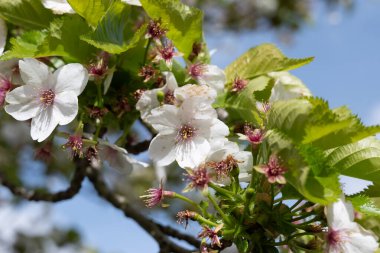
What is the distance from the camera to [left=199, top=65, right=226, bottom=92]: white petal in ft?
5.26

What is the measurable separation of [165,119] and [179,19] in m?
0.33

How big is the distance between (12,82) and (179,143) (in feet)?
1.66

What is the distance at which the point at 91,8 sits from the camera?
1.48 metres

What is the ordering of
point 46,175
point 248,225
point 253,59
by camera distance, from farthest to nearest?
point 46,175
point 253,59
point 248,225

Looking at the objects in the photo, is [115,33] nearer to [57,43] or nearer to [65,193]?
[57,43]

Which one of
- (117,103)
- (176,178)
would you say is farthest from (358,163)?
(176,178)

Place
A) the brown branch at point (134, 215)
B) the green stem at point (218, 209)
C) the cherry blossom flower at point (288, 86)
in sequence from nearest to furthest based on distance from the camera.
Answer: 1. the green stem at point (218, 209)
2. the cherry blossom flower at point (288, 86)
3. the brown branch at point (134, 215)

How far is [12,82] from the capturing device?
1556 mm

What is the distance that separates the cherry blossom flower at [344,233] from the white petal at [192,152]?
1.05 feet

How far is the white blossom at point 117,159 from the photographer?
64.0 inches

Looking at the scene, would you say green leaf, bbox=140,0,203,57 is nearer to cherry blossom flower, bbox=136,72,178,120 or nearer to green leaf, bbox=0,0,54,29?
cherry blossom flower, bbox=136,72,178,120

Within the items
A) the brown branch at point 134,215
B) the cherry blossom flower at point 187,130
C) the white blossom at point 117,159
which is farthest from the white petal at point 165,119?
the brown branch at point 134,215

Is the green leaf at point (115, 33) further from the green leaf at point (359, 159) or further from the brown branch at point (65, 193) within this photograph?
the brown branch at point (65, 193)

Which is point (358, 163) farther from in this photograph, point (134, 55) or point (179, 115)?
point (134, 55)
